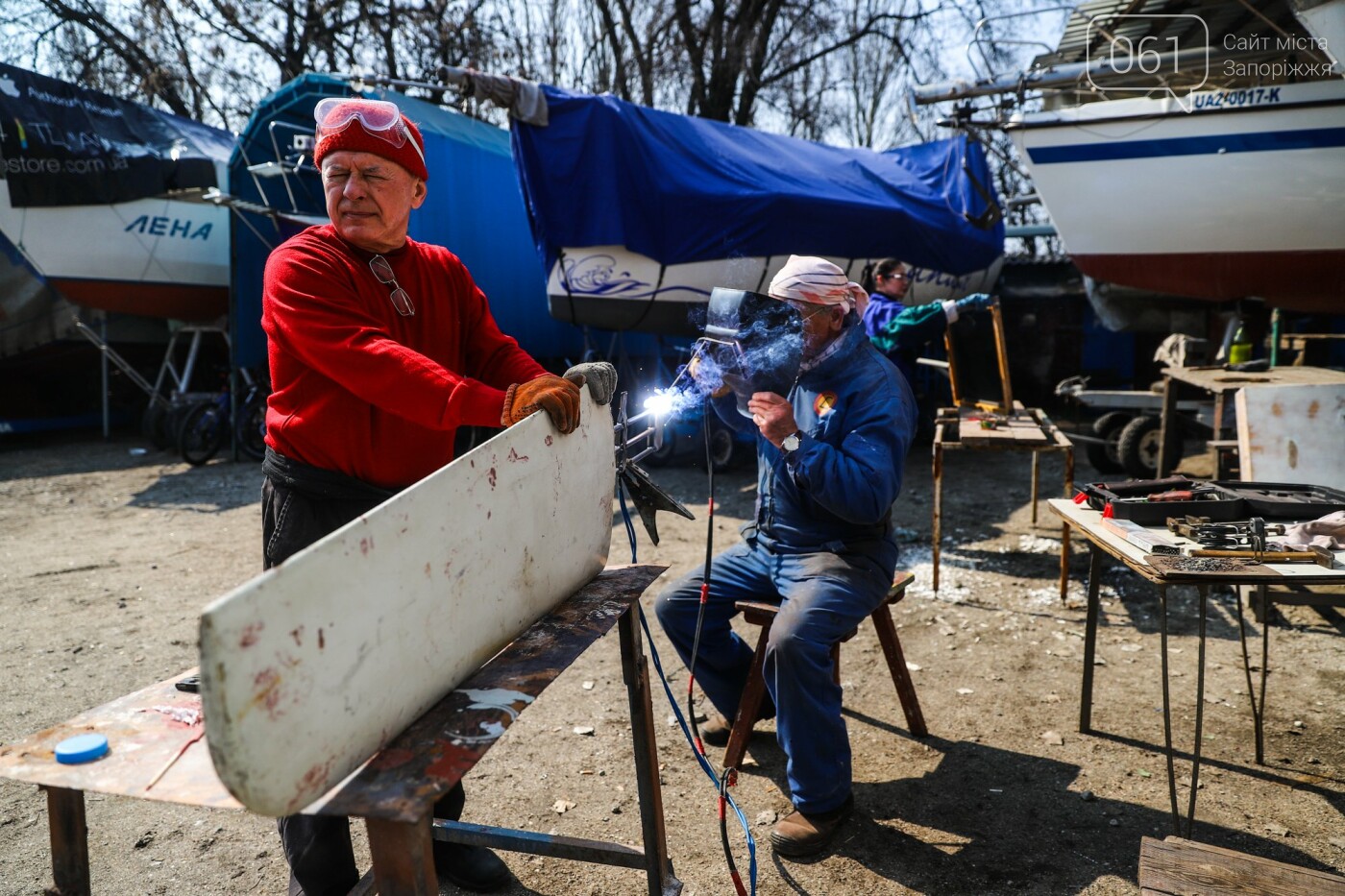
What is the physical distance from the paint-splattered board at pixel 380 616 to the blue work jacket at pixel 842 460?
830 mm

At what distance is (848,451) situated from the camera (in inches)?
100.0

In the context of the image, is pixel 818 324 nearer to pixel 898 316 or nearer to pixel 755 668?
pixel 755 668

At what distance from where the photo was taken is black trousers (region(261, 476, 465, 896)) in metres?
1.92

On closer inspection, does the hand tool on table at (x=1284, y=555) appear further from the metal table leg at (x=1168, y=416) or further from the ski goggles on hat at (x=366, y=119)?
the metal table leg at (x=1168, y=416)

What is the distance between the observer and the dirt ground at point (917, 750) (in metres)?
2.36

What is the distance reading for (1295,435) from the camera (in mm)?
4039

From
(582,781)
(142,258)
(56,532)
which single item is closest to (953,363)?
(582,781)

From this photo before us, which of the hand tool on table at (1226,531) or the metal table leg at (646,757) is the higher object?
the hand tool on table at (1226,531)

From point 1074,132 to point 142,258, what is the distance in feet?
30.1

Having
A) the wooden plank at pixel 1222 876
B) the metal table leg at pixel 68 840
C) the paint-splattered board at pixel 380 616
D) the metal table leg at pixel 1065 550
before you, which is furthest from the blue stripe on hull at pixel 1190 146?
the metal table leg at pixel 68 840

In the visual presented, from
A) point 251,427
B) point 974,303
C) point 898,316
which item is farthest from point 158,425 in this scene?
point 974,303

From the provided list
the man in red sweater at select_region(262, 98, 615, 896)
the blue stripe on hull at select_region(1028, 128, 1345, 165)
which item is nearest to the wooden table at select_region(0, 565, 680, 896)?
the man in red sweater at select_region(262, 98, 615, 896)

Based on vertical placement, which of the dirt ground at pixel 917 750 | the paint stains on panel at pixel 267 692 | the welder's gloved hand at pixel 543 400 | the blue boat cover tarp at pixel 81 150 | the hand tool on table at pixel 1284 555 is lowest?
the dirt ground at pixel 917 750

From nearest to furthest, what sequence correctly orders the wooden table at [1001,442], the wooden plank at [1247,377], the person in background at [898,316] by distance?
1. the wooden table at [1001,442]
2. the wooden plank at [1247,377]
3. the person in background at [898,316]
